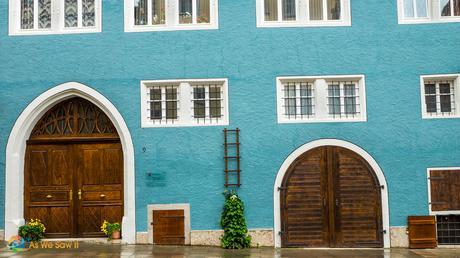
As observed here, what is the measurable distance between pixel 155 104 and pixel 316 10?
4.56 metres

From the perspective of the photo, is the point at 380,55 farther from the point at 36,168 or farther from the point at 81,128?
the point at 36,168

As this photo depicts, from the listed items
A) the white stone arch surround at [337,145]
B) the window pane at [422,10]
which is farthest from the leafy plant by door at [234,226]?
the window pane at [422,10]

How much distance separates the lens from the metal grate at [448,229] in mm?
13078

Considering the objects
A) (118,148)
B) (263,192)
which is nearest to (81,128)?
(118,148)

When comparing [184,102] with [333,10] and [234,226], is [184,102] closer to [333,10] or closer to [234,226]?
[234,226]

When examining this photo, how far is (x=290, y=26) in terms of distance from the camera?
43.8 ft

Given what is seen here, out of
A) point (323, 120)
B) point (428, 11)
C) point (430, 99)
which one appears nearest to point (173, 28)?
point (323, 120)

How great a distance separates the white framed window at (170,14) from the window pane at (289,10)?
168 centimetres

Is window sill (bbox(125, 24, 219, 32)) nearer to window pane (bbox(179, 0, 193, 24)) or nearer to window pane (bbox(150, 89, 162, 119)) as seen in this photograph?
window pane (bbox(179, 0, 193, 24))

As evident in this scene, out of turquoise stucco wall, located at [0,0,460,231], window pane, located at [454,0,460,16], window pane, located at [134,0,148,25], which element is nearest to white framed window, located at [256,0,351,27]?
turquoise stucco wall, located at [0,0,460,231]

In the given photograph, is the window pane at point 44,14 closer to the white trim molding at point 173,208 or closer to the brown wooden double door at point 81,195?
the brown wooden double door at point 81,195

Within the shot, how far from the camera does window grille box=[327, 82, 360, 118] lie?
44.0 ft

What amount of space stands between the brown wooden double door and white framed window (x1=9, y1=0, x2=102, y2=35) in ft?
9.54

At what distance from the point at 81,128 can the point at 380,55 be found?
7.45m
